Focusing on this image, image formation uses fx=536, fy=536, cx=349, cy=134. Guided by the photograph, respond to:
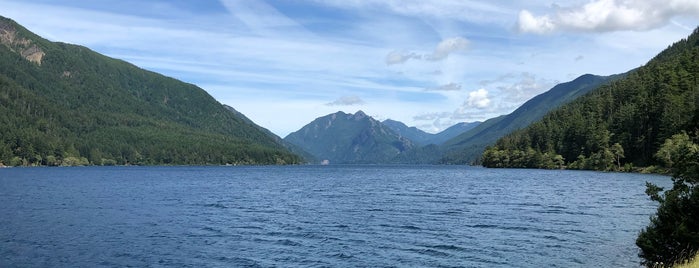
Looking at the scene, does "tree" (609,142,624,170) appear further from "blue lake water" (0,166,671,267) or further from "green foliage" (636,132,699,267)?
"green foliage" (636,132,699,267)

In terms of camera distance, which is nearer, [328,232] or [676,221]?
[676,221]

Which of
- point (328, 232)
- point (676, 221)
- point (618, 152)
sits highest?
point (618, 152)

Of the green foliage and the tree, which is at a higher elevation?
the tree

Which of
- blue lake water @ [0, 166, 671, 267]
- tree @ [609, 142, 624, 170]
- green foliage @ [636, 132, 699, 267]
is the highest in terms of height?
tree @ [609, 142, 624, 170]

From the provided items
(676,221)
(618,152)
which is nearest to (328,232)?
(676,221)

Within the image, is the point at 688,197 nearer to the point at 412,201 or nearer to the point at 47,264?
the point at 47,264

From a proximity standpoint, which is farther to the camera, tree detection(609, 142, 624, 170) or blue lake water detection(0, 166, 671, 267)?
tree detection(609, 142, 624, 170)

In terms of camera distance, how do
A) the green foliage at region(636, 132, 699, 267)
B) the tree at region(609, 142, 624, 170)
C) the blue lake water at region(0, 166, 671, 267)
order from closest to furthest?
the green foliage at region(636, 132, 699, 267) → the blue lake water at region(0, 166, 671, 267) → the tree at region(609, 142, 624, 170)

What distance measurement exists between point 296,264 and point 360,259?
5.11 meters

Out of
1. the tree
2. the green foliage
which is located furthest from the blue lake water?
the tree

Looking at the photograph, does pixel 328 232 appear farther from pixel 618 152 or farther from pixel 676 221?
pixel 618 152

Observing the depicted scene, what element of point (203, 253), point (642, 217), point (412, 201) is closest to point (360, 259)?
point (203, 253)

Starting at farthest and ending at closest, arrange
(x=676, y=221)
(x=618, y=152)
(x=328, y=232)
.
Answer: (x=618, y=152)
(x=328, y=232)
(x=676, y=221)

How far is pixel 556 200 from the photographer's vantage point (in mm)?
83062
